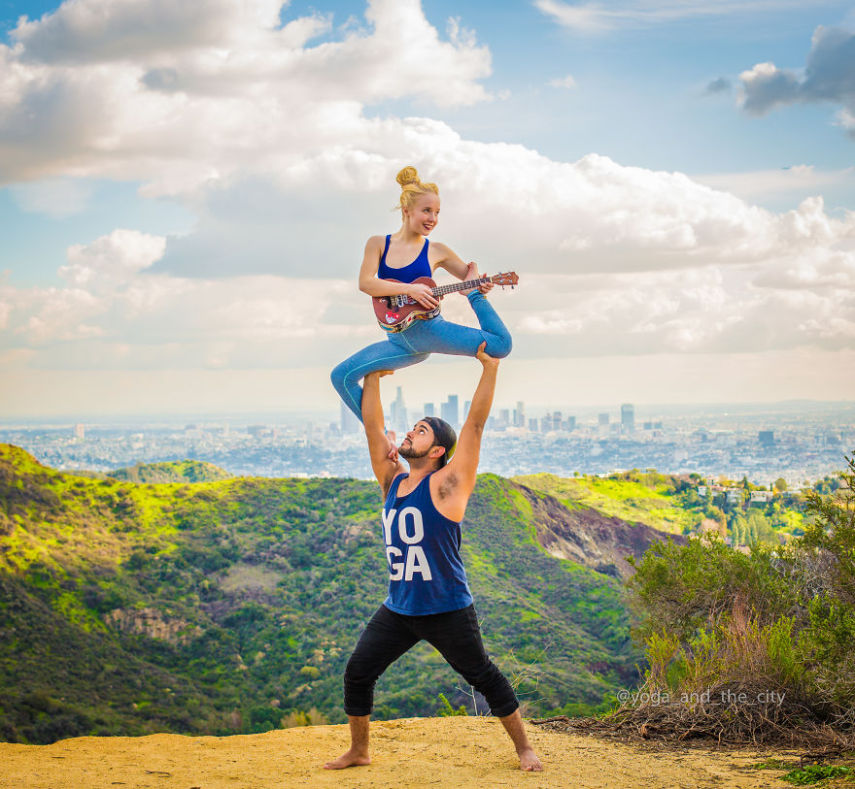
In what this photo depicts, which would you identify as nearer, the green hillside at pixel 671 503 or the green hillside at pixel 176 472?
the green hillside at pixel 671 503

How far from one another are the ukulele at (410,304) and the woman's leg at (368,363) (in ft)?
0.35

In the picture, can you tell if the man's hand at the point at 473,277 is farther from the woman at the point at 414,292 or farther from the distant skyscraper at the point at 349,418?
the distant skyscraper at the point at 349,418

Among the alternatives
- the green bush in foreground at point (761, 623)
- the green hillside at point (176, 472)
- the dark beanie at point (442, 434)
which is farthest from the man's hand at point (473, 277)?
the green hillside at point (176, 472)

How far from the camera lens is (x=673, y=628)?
396 inches

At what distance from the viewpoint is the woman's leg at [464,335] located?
17.6 feet

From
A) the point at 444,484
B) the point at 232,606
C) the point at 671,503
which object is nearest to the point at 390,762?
the point at 444,484

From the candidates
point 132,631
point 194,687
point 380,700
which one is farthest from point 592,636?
Answer: point 132,631

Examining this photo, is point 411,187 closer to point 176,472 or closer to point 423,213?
point 423,213

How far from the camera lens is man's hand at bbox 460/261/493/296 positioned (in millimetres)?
5504

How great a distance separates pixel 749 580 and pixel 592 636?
10.6 metres

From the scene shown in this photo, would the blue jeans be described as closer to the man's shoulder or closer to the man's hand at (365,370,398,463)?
the man's hand at (365,370,398,463)

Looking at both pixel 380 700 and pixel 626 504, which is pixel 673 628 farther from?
pixel 626 504

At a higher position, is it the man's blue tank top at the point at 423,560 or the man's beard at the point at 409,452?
the man's beard at the point at 409,452

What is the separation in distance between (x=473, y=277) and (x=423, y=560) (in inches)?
70.9
